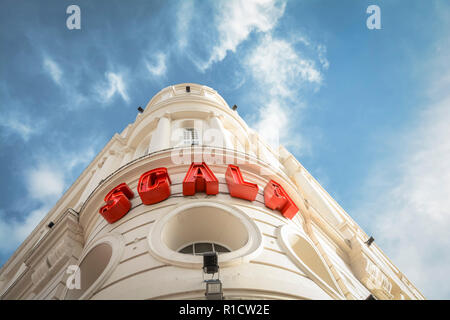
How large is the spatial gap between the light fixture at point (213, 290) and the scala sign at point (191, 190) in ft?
16.7

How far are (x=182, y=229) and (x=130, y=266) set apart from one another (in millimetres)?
2607

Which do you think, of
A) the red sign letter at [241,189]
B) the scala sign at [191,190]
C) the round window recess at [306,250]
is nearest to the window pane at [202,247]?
the scala sign at [191,190]

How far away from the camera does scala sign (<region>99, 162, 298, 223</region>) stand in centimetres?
1338

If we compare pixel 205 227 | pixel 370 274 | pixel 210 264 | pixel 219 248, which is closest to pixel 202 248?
pixel 219 248

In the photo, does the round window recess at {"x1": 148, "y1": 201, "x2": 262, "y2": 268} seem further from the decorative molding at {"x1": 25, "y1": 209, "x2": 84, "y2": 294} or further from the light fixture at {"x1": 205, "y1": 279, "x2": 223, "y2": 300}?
the decorative molding at {"x1": 25, "y1": 209, "x2": 84, "y2": 294}

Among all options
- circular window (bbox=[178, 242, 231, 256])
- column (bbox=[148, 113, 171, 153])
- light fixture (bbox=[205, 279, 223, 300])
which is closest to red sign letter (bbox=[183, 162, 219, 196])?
circular window (bbox=[178, 242, 231, 256])

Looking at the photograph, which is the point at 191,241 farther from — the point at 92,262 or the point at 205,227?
the point at 92,262

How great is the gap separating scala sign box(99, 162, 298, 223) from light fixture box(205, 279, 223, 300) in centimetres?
509

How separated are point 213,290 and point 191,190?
5229mm

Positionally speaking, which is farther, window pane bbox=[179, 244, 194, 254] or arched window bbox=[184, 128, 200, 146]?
arched window bbox=[184, 128, 200, 146]

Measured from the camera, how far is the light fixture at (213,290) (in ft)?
28.3

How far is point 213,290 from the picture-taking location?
8.73 meters

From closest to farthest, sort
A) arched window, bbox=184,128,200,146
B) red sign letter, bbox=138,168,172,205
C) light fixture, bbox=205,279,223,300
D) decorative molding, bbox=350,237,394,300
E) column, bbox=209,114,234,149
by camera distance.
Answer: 1. light fixture, bbox=205,279,223,300
2. red sign letter, bbox=138,168,172,205
3. decorative molding, bbox=350,237,394,300
4. column, bbox=209,114,234,149
5. arched window, bbox=184,128,200,146

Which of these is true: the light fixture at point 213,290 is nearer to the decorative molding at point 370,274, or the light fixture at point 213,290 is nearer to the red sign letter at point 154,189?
the red sign letter at point 154,189
